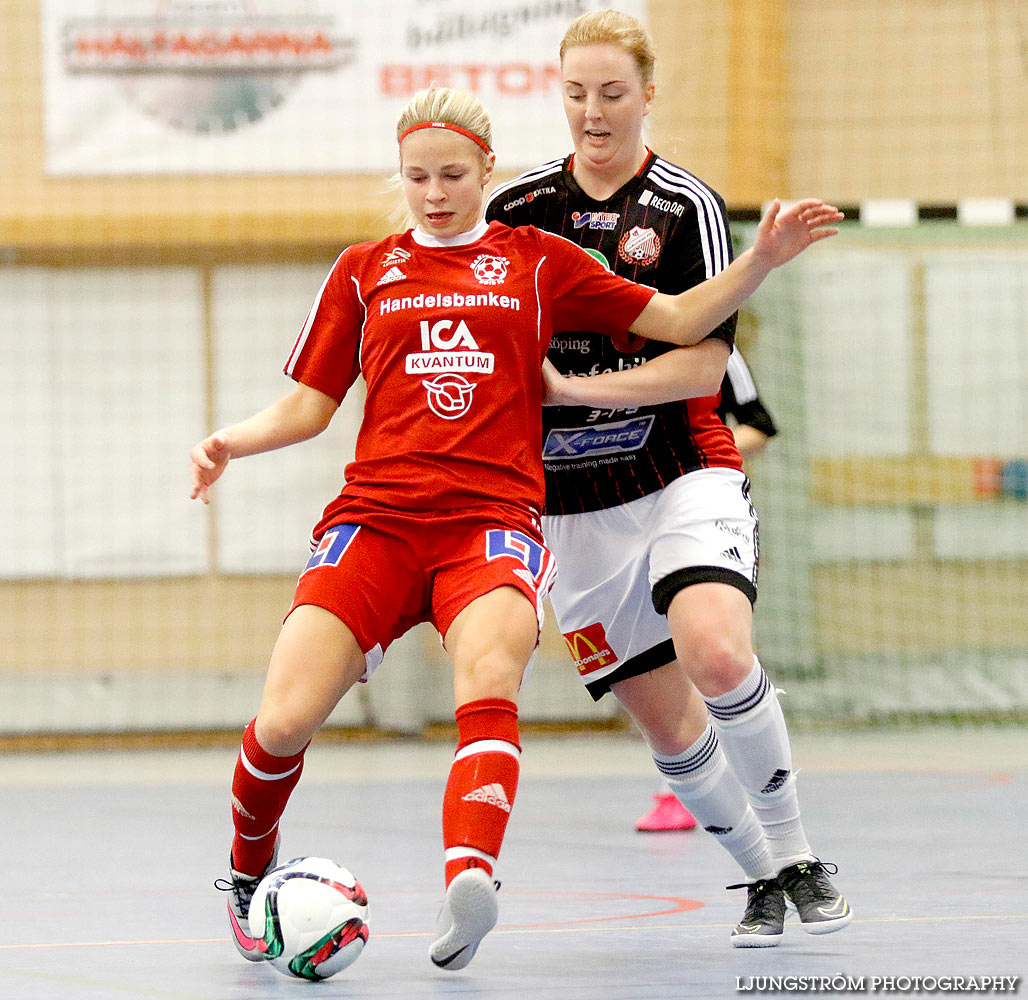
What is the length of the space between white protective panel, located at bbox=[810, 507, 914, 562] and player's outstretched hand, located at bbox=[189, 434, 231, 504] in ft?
20.8

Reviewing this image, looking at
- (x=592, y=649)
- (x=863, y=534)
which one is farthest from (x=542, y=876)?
(x=863, y=534)

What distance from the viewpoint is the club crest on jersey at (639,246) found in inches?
139

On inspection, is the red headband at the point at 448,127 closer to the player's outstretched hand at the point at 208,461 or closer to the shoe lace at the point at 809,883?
the player's outstretched hand at the point at 208,461

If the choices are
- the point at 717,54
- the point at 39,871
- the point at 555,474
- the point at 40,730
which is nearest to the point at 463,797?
the point at 555,474

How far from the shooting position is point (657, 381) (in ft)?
11.0

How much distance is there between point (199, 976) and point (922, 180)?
7518 mm

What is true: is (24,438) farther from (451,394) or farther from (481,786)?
(481,786)

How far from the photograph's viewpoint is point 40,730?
8.73 m

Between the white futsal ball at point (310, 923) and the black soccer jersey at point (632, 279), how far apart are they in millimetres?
1066

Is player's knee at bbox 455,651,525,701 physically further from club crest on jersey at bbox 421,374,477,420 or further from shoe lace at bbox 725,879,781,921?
shoe lace at bbox 725,879,781,921

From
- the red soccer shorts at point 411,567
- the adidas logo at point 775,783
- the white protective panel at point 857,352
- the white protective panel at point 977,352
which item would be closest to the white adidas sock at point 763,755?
the adidas logo at point 775,783

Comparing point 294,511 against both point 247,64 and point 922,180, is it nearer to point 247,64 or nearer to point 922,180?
point 247,64

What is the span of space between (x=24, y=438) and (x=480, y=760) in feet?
22.4

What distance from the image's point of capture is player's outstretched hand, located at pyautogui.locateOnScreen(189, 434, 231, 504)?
3.18 meters
